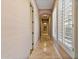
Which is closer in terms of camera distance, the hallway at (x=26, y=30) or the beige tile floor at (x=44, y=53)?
the hallway at (x=26, y=30)

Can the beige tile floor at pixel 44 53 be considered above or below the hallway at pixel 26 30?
below

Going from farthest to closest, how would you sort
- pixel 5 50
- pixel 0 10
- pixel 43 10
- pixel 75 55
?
pixel 43 10
pixel 75 55
pixel 5 50
pixel 0 10

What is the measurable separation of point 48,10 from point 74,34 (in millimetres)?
11086

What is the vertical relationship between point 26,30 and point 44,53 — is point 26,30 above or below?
above

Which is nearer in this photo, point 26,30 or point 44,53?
point 26,30

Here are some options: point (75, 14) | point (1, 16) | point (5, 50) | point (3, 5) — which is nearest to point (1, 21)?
point (1, 16)

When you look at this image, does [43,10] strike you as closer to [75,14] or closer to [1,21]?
[75,14]

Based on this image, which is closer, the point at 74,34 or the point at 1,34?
the point at 1,34

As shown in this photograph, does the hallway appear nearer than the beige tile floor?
Yes

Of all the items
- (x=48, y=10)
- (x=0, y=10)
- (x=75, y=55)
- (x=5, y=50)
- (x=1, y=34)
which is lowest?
(x=75, y=55)

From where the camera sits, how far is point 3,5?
6.66ft

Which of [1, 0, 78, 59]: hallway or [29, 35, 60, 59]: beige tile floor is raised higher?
[1, 0, 78, 59]: hallway

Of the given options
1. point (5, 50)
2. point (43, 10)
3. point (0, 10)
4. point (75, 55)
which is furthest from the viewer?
point (43, 10)

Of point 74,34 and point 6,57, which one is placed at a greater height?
point 74,34
